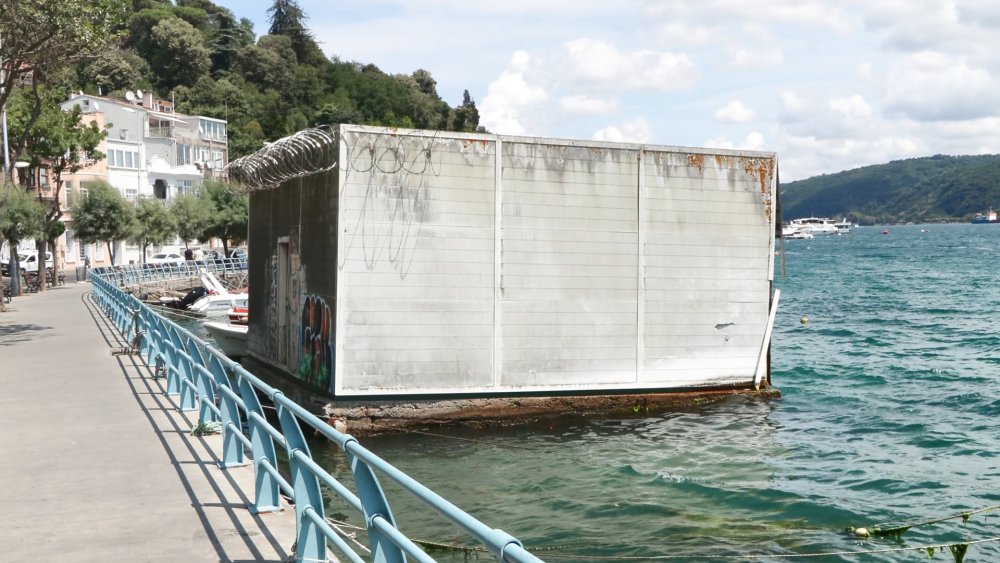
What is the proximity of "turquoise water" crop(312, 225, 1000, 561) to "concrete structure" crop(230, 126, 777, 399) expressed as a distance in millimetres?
896

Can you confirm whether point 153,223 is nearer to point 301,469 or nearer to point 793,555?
point 793,555

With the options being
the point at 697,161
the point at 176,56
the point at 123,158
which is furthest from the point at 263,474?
the point at 176,56

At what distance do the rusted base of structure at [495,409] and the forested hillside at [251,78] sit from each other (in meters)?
88.5

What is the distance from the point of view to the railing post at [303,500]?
6105mm

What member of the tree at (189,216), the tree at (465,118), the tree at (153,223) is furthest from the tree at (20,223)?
the tree at (465,118)

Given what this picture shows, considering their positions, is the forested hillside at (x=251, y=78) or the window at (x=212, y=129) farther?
the forested hillside at (x=251, y=78)

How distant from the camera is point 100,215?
54.1 metres

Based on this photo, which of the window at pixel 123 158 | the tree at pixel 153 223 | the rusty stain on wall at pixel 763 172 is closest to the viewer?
the rusty stain on wall at pixel 763 172

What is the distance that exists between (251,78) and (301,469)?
13453 centimetres

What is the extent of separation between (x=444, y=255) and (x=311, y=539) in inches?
383

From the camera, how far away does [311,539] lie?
614 cm

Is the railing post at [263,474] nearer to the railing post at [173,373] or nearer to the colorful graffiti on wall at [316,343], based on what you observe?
the railing post at [173,373]

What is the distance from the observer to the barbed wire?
15.6 metres

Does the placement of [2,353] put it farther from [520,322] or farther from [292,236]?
[520,322]
